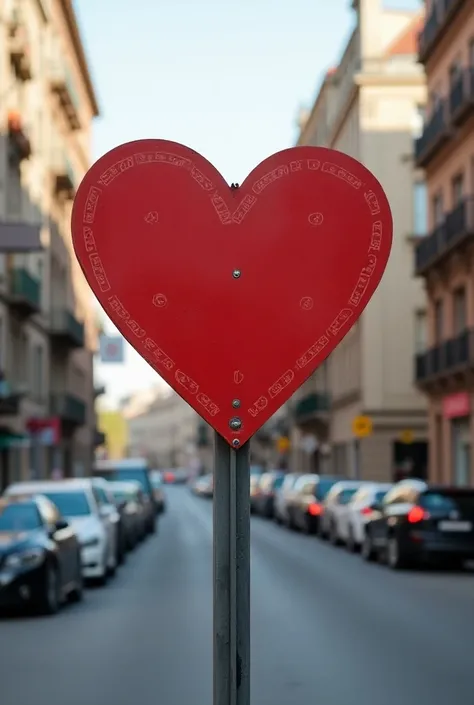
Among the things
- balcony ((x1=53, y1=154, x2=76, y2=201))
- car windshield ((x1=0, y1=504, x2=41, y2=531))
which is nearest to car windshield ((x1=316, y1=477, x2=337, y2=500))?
car windshield ((x1=0, y1=504, x2=41, y2=531))

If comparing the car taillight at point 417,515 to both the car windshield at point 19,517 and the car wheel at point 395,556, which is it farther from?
the car windshield at point 19,517

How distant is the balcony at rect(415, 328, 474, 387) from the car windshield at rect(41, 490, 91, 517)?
1893 cm

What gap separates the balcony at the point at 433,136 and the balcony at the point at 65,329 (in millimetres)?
17999

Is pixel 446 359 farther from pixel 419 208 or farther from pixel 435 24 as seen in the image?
pixel 419 208

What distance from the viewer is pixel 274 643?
552 inches

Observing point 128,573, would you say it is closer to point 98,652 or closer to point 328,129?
point 98,652

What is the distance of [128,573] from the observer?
83.8 ft

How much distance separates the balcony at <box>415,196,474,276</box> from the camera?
134 feet

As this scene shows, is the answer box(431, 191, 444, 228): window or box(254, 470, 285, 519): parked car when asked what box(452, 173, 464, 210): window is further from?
box(254, 470, 285, 519): parked car

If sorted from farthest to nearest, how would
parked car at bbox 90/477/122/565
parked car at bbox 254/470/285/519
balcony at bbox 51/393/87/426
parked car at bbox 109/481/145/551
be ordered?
balcony at bbox 51/393/87/426, parked car at bbox 254/470/285/519, parked car at bbox 109/481/145/551, parked car at bbox 90/477/122/565

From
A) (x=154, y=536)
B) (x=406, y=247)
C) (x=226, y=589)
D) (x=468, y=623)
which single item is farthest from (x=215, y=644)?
(x=406, y=247)

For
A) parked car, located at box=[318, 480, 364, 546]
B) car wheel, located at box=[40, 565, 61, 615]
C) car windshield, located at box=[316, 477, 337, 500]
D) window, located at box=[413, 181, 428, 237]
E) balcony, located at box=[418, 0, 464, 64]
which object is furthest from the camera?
window, located at box=[413, 181, 428, 237]

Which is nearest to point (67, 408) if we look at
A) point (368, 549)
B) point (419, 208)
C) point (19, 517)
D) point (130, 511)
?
point (419, 208)

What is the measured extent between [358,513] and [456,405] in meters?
12.8
